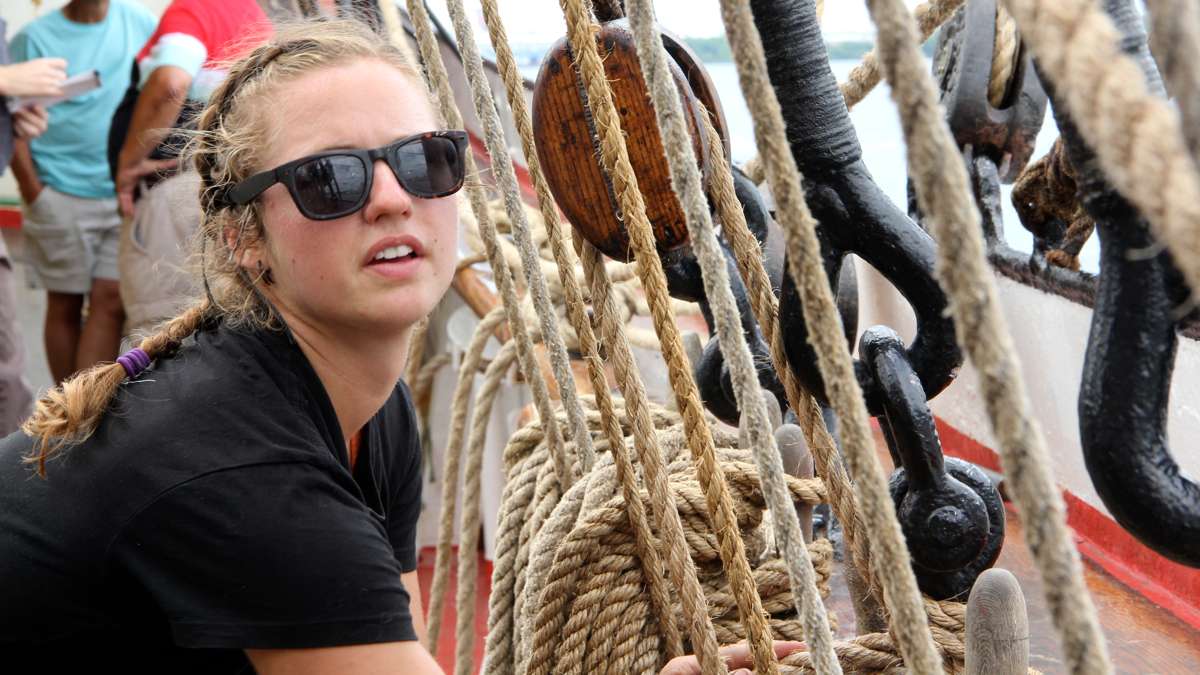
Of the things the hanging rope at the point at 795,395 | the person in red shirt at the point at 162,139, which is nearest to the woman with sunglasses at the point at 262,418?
the hanging rope at the point at 795,395

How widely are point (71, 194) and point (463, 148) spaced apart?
2.67m

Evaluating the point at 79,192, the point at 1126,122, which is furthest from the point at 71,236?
the point at 1126,122

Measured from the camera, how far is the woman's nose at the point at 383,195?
3.36ft

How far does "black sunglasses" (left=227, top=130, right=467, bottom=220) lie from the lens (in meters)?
1.02

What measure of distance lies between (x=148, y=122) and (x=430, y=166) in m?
2.03

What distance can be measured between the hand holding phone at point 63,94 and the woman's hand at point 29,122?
19 millimetres

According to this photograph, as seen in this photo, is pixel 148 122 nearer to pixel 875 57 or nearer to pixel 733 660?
pixel 875 57

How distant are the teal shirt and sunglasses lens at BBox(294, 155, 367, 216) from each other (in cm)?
244

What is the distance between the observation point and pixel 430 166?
1.06 meters

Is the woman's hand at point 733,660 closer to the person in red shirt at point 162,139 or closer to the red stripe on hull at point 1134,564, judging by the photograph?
the red stripe on hull at point 1134,564

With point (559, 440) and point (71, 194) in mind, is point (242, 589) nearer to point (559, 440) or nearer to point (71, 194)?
point (559, 440)

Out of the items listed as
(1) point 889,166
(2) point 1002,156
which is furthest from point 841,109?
(1) point 889,166

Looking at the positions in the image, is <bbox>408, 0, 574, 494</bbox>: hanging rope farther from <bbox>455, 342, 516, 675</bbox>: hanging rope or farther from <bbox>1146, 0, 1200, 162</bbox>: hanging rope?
<bbox>1146, 0, 1200, 162</bbox>: hanging rope

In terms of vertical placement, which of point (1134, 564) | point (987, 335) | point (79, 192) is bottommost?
point (1134, 564)
